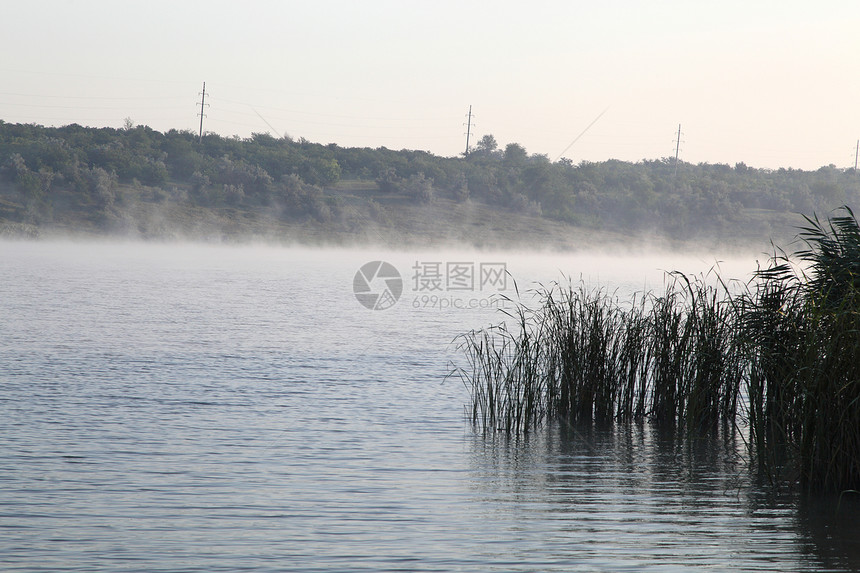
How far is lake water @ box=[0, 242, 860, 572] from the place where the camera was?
206 inches

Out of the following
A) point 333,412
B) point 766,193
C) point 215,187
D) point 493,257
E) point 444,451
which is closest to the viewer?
point 444,451

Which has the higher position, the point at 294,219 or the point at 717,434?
the point at 294,219

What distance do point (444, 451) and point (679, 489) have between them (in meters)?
2.06

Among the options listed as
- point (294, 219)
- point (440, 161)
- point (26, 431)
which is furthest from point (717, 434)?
point (440, 161)

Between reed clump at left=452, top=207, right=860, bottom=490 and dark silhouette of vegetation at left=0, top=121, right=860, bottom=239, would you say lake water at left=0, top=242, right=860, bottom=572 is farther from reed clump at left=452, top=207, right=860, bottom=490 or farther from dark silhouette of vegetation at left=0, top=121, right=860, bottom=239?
dark silhouette of vegetation at left=0, top=121, right=860, bottom=239

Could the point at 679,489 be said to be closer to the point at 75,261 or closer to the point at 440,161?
the point at 75,261

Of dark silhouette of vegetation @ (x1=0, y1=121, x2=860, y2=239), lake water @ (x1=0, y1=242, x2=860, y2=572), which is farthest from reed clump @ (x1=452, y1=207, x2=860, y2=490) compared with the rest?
dark silhouette of vegetation @ (x1=0, y1=121, x2=860, y2=239)

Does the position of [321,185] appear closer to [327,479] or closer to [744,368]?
[744,368]

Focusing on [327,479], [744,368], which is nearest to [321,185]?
[744,368]

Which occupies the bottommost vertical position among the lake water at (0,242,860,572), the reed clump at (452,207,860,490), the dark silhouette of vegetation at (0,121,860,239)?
the lake water at (0,242,860,572)

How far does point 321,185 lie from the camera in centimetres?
5759

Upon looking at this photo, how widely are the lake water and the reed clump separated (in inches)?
12.9

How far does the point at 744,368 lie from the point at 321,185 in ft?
167

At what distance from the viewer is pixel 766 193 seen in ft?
213
